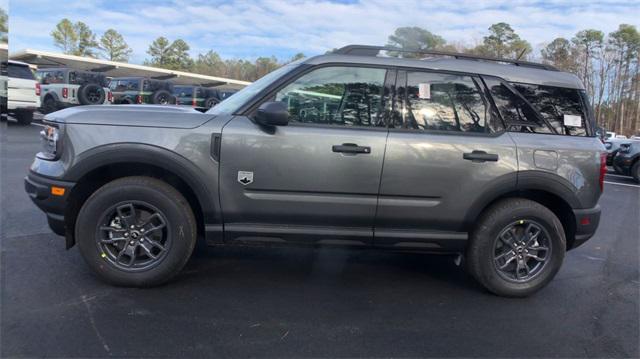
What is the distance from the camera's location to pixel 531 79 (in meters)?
3.99

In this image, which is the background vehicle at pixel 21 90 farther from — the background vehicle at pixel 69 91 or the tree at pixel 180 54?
the tree at pixel 180 54

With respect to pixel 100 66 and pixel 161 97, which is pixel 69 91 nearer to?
pixel 161 97

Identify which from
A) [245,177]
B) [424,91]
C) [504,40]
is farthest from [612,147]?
[504,40]

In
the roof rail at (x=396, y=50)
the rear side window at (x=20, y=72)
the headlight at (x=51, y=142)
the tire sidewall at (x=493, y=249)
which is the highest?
the rear side window at (x=20, y=72)

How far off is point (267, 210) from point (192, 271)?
0.99 m

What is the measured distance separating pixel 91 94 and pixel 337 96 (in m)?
17.1

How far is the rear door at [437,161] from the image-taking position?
12.0ft

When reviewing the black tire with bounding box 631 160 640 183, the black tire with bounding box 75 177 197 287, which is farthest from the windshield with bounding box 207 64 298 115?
the black tire with bounding box 631 160 640 183

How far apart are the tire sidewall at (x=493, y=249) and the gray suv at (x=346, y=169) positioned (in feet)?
0.04

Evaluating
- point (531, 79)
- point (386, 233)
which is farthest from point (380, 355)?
point (531, 79)

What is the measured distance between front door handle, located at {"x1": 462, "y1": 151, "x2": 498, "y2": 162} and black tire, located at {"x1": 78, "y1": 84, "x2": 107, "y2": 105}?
1719cm

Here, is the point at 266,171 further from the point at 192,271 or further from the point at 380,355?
the point at 380,355

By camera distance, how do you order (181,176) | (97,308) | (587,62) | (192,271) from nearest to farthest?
(97,308) → (181,176) → (192,271) → (587,62)

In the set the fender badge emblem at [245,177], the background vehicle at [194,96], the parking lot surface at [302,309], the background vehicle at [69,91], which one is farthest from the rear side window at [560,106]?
the background vehicle at [194,96]
